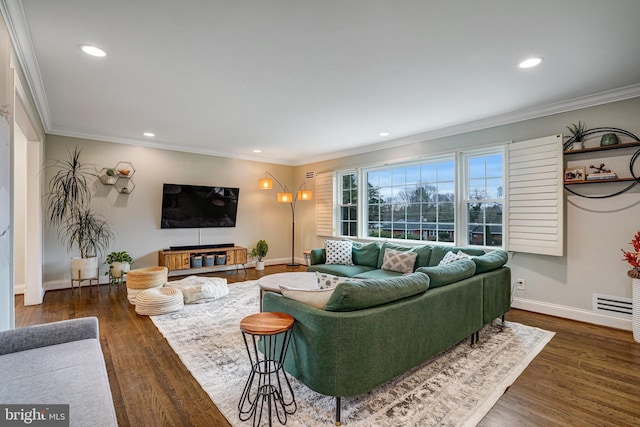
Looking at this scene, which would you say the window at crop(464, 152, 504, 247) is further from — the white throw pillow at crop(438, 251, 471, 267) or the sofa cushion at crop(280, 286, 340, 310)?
the sofa cushion at crop(280, 286, 340, 310)

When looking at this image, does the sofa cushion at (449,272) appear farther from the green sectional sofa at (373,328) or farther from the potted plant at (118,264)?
the potted plant at (118,264)

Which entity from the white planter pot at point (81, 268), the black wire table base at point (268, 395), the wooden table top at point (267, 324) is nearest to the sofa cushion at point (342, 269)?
the black wire table base at point (268, 395)

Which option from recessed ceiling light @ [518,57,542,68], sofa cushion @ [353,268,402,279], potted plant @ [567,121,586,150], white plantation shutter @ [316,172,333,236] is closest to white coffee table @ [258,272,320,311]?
sofa cushion @ [353,268,402,279]

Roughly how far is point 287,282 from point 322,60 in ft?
8.22

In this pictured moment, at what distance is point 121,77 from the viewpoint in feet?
10.1

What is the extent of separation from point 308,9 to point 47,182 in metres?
5.20

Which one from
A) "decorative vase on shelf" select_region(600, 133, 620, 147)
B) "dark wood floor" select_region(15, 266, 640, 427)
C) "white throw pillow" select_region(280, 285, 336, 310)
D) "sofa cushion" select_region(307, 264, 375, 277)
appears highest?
"decorative vase on shelf" select_region(600, 133, 620, 147)

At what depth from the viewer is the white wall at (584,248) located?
3383 millimetres

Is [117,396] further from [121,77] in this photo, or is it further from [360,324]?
[121,77]

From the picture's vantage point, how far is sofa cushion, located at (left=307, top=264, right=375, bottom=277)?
4.61 meters

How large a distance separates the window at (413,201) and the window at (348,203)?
12.7 inches

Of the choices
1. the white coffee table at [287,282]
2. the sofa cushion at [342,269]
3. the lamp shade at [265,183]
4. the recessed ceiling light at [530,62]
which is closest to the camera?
the recessed ceiling light at [530,62]

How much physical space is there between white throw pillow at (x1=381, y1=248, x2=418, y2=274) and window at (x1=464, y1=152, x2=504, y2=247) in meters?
1.00

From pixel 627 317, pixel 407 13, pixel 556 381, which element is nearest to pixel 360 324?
pixel 556 381
